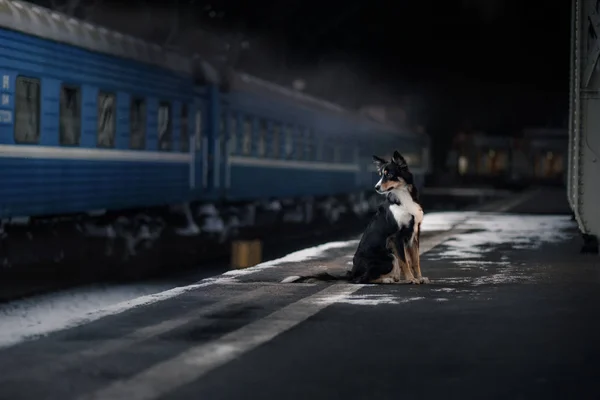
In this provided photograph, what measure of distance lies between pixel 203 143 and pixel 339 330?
1472 centimetres

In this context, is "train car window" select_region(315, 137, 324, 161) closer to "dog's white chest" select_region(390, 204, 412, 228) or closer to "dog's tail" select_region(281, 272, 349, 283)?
"dog's tail" select_region(281, 272, 349, 283)

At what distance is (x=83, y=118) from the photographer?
1659 cm

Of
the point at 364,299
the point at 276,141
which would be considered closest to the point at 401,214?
the point at 364,299

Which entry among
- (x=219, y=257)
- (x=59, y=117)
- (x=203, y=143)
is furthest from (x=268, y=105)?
(x=59, y=117)

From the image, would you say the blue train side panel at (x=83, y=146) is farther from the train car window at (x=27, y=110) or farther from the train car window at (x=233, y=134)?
the train car window at (x=233, y=134)

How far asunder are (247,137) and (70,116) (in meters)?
9.10

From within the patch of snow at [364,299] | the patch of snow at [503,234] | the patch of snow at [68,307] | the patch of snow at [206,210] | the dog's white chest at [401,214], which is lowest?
the patch of snow at [68,307]

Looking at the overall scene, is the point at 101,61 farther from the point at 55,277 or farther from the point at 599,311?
the point at 599,311

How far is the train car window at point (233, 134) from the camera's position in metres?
23.8

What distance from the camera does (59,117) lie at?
1588cm

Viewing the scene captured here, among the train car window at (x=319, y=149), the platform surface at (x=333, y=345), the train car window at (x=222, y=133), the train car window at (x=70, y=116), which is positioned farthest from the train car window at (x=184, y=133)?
the train car window at (x=319, y=149)

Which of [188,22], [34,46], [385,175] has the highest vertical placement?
[188,22]

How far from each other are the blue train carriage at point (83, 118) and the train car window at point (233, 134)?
2795 millimetres

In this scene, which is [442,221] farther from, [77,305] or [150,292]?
[77,305]
